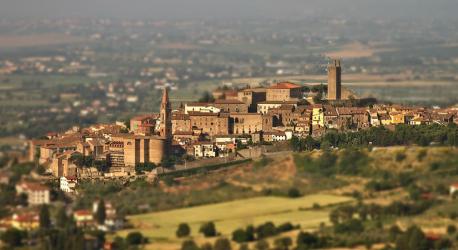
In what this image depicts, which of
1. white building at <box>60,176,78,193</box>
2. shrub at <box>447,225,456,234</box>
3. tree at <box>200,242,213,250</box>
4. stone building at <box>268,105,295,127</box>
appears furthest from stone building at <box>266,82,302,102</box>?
tree at <box>200,242,213,250</box>

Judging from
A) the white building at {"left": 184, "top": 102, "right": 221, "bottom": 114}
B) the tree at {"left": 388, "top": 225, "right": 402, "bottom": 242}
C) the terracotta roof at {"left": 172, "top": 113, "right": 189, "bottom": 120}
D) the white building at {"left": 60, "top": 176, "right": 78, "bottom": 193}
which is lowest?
the tree at {"left": 388, "top": 225, "right": 402, "bottom": 242}

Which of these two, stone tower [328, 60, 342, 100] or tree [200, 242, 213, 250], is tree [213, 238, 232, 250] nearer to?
tree [200, 242, 213, 250]

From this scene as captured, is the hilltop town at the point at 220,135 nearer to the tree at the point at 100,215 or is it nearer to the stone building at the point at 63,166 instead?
the stone building at the point at 63,166

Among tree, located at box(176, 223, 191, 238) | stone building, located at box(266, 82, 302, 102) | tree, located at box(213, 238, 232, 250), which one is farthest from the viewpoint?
stone building, located at box(266, 82, 302, 102)

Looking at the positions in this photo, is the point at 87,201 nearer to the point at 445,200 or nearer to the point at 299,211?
the point at 299,211

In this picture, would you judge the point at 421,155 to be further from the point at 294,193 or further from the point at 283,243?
the point at 283,243
